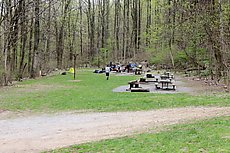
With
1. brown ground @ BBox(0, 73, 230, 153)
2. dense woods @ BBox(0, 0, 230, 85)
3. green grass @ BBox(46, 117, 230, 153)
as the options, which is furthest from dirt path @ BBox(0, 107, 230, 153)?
dense woods @ BBox(0, 0, 230, 85)

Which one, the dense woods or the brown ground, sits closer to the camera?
the brown ground

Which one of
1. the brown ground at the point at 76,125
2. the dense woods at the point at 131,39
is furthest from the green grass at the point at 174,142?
the dense woods at the point at 131,39

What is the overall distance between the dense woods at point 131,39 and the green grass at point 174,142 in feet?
33.6

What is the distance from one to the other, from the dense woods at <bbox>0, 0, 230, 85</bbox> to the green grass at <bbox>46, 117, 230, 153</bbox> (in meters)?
10.2

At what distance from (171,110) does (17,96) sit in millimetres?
8272

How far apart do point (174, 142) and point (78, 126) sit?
3691 millimetres

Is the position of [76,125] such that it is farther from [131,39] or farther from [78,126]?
[131,39]

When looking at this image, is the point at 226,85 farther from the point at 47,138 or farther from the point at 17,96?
the point at 47,138

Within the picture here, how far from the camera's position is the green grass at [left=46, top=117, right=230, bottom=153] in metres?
6.87

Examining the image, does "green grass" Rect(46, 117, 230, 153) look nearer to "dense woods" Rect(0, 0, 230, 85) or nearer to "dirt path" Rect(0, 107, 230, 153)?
"dirt path" Rect(0, 107, 230, 153)

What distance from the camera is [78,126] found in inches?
407

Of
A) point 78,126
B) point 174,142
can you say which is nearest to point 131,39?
point 78,126

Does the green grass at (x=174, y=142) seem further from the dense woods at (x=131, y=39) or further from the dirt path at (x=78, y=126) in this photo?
the dense woods at (x=131, y=39)

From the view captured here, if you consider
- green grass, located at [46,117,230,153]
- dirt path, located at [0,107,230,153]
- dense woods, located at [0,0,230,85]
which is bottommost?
dirt path, located at [0,107,230,153]
